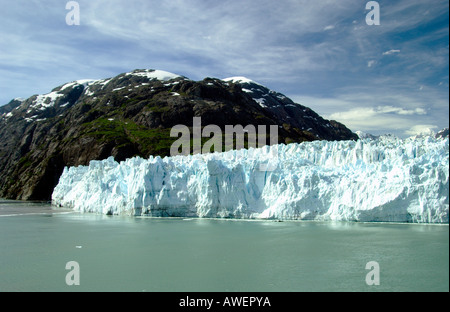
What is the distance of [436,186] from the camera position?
14.2 metres

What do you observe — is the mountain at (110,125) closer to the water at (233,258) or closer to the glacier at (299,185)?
the glacier at (299,185)

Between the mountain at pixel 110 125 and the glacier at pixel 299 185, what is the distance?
2793 centimetres

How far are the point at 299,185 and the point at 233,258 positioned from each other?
25.6 feet

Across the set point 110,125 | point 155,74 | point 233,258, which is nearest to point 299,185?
point 233,258

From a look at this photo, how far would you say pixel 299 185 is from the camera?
1733cm

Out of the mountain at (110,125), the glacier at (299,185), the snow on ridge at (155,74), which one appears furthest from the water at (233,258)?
the snow on ridge at (155,74)

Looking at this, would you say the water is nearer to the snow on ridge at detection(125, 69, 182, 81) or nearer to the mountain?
the mountain

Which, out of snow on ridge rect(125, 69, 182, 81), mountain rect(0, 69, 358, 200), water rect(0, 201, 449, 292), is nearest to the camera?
water rect(0, 201, 449, 292)

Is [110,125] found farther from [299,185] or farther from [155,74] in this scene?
[299,185]

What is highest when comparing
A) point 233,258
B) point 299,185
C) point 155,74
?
point 155,74

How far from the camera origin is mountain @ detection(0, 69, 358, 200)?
51.3 metres

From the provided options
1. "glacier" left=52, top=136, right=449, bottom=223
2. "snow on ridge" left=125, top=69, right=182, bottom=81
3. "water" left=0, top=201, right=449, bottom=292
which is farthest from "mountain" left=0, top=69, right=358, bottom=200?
"water" left=0, top=201, right=449, bottom=292

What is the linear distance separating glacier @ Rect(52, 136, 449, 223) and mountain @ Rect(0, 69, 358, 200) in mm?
27933
